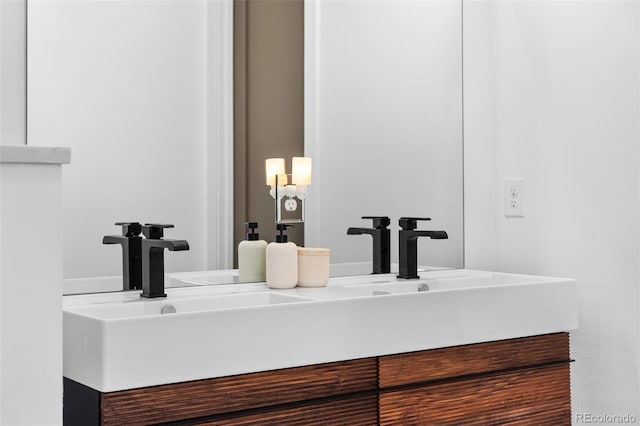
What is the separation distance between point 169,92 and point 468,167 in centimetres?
97

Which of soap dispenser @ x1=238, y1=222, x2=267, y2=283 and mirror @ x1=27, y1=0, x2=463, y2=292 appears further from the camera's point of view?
soap dispenser @ x1=238, y1=222, x2=267, y2=283

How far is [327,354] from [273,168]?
593 millimetres

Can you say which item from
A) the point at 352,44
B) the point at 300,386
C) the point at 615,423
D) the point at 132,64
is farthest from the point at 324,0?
the point at 615,423

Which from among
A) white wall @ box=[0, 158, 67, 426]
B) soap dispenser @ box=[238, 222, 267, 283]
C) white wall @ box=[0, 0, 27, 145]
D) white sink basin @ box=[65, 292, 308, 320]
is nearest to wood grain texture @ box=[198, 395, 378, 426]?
white sink basin @ box=[65, 292, 308, 320]

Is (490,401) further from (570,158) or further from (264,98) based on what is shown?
(264,98)

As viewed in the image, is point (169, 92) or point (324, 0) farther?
point (324, 0)

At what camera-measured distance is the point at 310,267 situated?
77.3 inches

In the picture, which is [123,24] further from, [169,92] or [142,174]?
[142,174]

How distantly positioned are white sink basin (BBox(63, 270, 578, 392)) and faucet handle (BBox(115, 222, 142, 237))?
0.14 metres

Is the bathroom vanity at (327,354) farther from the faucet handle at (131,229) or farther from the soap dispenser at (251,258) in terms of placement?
the faucet handle at (131,229)

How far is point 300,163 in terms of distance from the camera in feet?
6.85

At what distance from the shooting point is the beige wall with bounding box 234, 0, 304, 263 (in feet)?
6.43

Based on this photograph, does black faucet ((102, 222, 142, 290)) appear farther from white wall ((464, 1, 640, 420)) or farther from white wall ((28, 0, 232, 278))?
white wall ((464, 1, 640, 420))

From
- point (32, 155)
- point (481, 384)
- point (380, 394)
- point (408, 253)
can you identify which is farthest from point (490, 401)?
point (32, 155)
